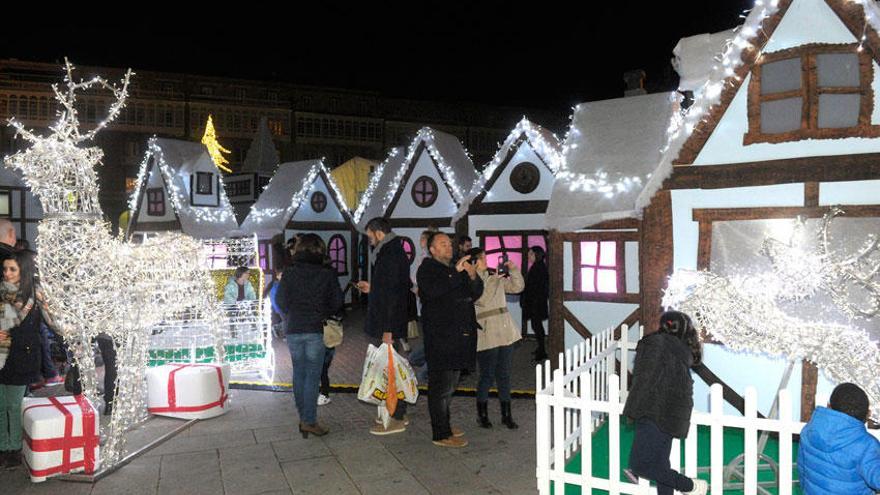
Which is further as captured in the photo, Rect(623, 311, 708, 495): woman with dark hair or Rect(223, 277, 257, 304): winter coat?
Rect(223, 277, 257, 304): winter coat

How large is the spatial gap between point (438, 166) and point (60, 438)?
42.3 ft

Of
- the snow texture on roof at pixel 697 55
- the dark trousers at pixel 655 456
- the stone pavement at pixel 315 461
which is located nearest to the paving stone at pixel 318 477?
the stone pavement at pixel 315 461

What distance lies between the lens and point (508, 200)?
47.3 ft

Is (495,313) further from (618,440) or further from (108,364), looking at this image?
(108,364)

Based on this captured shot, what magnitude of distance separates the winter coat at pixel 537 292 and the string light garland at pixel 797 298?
19.3 ft

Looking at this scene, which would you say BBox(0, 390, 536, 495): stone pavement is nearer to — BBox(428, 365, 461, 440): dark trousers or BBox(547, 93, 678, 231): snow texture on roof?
BBox(428, 365, 461, 440): dark trousers

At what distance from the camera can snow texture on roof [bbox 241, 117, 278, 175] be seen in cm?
2619

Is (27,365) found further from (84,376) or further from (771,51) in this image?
(771,51)

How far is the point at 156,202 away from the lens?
19875 mm

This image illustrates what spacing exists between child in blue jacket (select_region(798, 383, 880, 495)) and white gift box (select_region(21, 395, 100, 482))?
5.63m

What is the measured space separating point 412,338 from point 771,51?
878 cm

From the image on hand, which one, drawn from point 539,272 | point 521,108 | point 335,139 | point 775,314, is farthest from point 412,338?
point 521,108

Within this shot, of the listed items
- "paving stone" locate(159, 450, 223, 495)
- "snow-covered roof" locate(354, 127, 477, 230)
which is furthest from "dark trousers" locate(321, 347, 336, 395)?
"snow-covered roof" locate(354, 127, 477, 230)

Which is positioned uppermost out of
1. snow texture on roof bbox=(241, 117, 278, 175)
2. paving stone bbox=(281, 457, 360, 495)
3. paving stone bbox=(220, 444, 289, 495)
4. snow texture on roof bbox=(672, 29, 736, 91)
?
snow texture on roof bbox=(241, 117, 278, 175)
